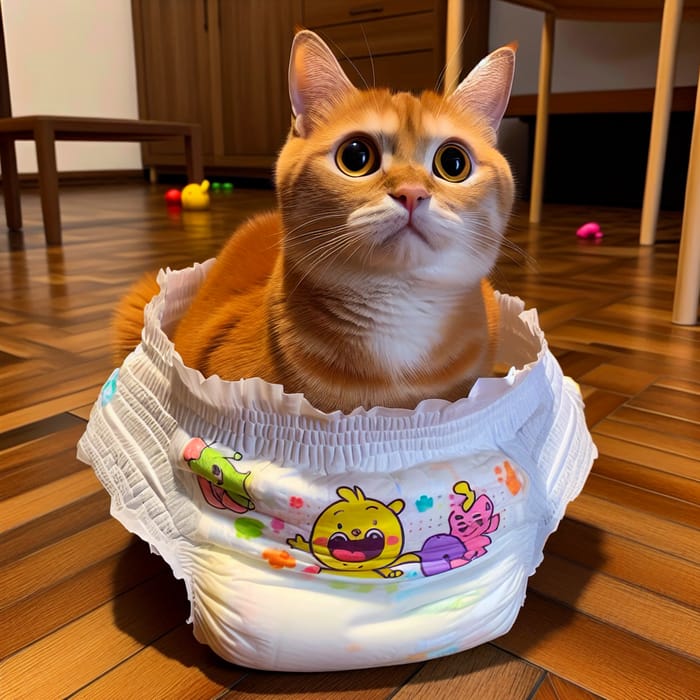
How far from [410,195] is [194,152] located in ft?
8.90

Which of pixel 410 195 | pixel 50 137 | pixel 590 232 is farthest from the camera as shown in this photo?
pixel 590 232

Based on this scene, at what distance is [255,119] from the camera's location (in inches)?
174

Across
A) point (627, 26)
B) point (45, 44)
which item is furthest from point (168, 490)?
point (45, 44)

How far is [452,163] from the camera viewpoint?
0.58m

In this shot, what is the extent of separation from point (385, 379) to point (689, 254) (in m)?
1.01

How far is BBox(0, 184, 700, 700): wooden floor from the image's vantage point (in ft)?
1.71

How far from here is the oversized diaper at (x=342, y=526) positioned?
52 centimetres

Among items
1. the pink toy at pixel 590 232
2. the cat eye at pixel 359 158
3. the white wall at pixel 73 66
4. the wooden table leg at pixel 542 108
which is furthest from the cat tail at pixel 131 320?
the white wall at pixel 73 66

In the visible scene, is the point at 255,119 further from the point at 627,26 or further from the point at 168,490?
the point at 168,490

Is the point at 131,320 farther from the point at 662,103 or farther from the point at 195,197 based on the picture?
the point at 195,197

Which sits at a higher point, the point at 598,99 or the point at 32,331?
the point at 598,99

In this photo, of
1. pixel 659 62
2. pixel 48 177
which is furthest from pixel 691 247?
pixel 48 177

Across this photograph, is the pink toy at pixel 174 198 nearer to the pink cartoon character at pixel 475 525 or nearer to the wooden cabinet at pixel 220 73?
the wooden cabinet at pixel 220 73

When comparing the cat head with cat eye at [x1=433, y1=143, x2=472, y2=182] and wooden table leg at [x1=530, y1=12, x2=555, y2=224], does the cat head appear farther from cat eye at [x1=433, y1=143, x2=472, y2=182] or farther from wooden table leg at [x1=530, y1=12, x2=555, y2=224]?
wooden table leg at [x1=530, y1=12, x2=555, y2=224]
